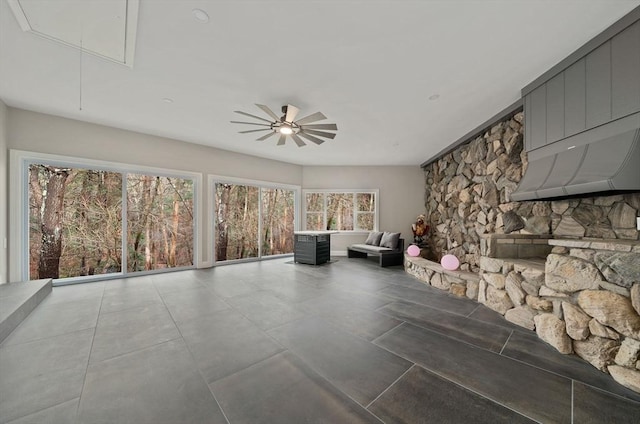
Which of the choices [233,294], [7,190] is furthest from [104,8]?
[7,190]

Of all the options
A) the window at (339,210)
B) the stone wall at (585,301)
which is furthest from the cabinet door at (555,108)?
the window at (339,210)

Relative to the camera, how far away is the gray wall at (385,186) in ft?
22.5

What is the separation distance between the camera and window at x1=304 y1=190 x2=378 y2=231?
7.15 m

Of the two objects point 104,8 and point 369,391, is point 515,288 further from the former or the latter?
point 104,8

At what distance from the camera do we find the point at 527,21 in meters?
1.88

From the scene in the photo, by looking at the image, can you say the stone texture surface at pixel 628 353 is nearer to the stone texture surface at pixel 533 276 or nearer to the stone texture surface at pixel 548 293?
the stone texture surface at pixel 548 293

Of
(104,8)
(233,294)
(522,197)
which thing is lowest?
(233,294)

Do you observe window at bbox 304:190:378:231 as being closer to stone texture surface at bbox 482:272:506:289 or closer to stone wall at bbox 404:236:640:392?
stone texture surface at bbox 482:272:506:289

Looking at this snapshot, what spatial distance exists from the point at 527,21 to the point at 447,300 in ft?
10.3

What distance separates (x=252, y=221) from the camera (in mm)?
6152

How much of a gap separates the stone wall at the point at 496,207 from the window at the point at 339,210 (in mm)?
1823

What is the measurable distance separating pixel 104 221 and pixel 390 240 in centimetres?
611

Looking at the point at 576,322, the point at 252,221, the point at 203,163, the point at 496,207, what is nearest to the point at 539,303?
the point at 576,322

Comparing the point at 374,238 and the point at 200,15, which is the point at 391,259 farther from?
the point at 200,15
